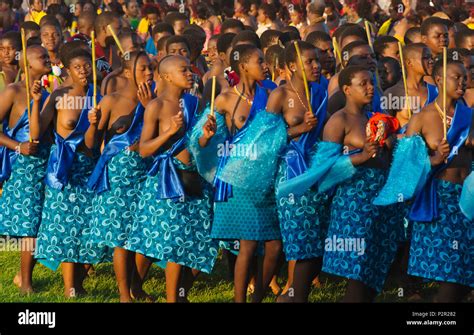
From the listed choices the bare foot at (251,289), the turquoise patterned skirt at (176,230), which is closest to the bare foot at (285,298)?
the turquoise patterned skirt at (176,230)

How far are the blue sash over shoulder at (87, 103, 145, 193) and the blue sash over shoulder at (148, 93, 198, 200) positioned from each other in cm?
40

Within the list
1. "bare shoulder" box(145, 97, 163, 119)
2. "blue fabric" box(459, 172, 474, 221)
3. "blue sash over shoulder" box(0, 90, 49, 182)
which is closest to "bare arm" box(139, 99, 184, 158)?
"bare shoulder" box(145, 97, 163, 119)

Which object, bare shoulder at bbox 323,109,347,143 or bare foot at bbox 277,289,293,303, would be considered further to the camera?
bare foot at bbox 277,289,293,303

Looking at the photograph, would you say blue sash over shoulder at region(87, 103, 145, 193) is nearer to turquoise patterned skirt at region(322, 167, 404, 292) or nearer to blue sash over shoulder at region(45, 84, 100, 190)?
blue sash over shoulder at region(45, 84, 100, 190)

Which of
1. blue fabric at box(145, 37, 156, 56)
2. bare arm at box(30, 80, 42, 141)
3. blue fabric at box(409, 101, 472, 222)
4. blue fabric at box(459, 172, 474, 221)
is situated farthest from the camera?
blue fabric at box(145, 37, 156, 56)

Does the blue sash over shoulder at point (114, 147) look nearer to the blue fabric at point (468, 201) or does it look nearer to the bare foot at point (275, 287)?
the bare foot at point (275, 287)

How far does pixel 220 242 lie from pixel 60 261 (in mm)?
1246

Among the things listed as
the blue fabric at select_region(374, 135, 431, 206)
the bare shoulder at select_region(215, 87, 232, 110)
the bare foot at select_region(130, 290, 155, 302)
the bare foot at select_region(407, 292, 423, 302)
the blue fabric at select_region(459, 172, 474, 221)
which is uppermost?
the bare shoulder at select_region(215, 87, 232, 110)

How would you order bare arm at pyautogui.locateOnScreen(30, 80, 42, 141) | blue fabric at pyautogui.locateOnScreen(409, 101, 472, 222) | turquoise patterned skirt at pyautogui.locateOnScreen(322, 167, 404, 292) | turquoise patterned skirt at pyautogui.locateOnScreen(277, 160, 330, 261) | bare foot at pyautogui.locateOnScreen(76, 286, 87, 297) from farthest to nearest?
bare foot at pyautogui.locateOnScreen(76, 286, 87, 297), bare arm at pyautogui.locateOnScreen(30, 80, 42, 141), turquoise patterned skirt at pyautogui.locateOnScreen(277, 160, 330, 261), turquoise patterned skirt at pyautogui.locateOnScreen(322, 167, 404, 292), blue fabric at pyautogui.locateOnScreen(409, 101, 472, 222)

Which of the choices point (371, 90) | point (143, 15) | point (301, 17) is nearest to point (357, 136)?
point (371, 90)

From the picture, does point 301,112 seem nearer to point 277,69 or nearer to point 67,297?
point 277,69

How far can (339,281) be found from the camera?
11.3 meters

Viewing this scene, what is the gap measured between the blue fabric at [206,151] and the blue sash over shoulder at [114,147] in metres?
0.52

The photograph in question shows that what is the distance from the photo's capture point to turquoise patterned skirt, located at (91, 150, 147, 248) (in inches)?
409
